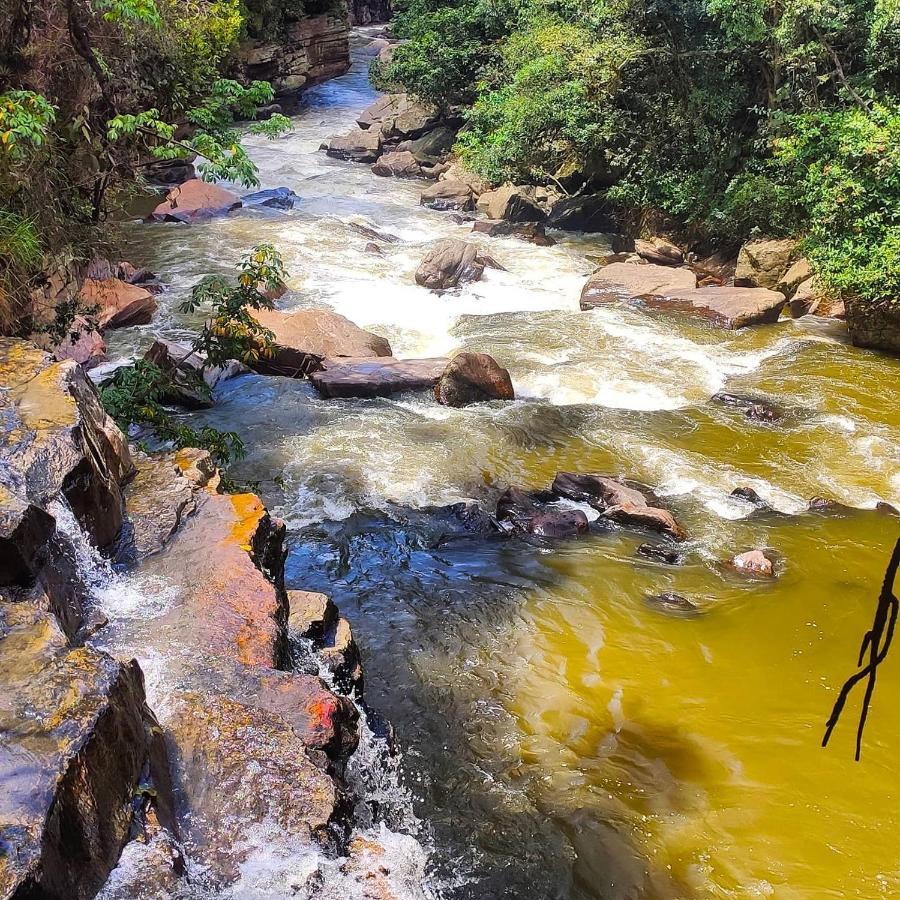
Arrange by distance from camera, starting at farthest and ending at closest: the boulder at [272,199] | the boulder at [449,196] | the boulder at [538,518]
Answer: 1. the boulder at [449,196]
2. the boulder at [272,199]
3. the boulder at [538,518]

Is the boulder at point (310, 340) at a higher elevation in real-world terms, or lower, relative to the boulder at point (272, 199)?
lower

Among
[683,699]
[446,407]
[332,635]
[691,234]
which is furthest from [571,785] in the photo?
[691,234]

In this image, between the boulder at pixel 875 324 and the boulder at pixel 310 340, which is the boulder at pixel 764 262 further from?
the boulder at pixel 310 340

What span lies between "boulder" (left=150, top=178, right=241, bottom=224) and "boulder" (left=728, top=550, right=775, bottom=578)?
43.1ft

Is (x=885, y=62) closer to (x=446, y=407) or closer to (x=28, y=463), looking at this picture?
(x=446, y=407)

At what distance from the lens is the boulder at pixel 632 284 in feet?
41.6

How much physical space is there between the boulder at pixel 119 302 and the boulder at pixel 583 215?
→ 9035 mm

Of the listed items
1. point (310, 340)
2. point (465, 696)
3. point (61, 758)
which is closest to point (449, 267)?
point (310, 340)

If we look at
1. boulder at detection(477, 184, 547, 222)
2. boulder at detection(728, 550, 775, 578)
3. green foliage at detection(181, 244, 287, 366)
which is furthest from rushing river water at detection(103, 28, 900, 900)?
boulder at detection(477, 184, 547, 222)

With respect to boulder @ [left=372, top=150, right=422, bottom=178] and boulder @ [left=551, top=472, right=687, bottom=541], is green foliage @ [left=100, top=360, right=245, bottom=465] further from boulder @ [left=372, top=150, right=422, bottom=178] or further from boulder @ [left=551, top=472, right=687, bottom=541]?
boulder @ [left=372, top=150, right=422, bottom=178]

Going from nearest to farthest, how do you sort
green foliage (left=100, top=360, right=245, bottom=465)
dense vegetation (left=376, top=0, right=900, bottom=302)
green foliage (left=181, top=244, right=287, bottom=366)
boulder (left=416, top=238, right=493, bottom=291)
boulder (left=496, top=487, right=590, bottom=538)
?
green foliage (left=100, top=360, right=245, bottom=465) < boulder (left=496, top=487, right=590, bottom=538) < green foliage (left=181, top=244, right=287, bottom=366) < dense vegetation (left=376, top=0, right=900, bottom=302) < boulder (left=416, top=238, right=493, bottom=291)

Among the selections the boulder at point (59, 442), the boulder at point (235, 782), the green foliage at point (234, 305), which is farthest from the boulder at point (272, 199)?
the boulder at point (235, 782)

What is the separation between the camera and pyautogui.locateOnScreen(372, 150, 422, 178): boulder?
21484mm

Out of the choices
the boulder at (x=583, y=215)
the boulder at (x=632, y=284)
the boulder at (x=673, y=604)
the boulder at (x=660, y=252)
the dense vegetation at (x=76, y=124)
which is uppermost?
the dense vegetation at (x=76, y=124)
